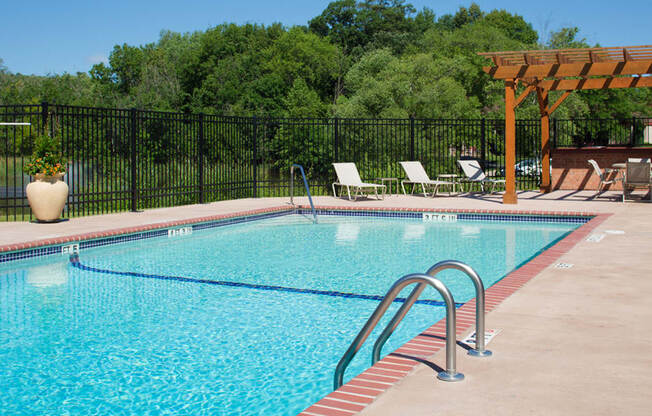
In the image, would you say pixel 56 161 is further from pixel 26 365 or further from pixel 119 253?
pixel 26 365

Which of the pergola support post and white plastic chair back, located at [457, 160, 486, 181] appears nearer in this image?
the pergola support post

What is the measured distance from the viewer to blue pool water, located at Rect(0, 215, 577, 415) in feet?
12.2

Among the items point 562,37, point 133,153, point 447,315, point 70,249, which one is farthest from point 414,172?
point 562,37

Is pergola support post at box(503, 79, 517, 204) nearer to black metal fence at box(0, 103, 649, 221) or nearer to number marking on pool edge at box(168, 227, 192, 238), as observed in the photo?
black metal fence at box(0, 103, 649, 221)

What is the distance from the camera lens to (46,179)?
31.7 ft

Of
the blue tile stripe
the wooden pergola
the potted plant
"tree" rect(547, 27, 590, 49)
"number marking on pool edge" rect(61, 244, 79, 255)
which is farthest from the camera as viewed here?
"tree" rect(547, 27, 590, 49)

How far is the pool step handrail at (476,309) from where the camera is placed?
287 centimetres

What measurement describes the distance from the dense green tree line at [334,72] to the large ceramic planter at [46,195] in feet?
74.4

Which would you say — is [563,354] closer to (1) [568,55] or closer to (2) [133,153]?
(2) [133,153]

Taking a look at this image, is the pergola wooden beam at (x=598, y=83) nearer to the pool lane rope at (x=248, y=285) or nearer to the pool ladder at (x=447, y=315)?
the pool lane rope at (x=248, y=285)

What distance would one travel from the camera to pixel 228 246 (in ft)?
30.4

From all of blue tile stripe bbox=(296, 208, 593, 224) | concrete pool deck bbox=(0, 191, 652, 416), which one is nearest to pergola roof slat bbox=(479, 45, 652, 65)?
blue tile stripe bbox=(296, 208, 593, 224)

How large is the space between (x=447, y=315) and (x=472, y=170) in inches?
525

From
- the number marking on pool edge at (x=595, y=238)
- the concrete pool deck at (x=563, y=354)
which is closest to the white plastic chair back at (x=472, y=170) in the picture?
the number marking on pool edge at (x=595, y=238)
